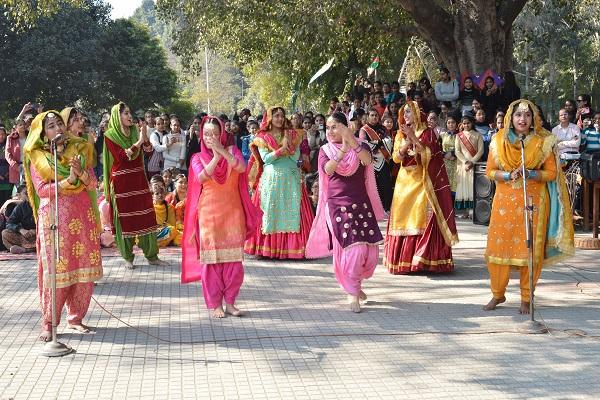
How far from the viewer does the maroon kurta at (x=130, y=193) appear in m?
9.47

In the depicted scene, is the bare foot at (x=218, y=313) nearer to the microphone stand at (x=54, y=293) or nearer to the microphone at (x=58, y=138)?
the microphone stand at (x=54, y=293)

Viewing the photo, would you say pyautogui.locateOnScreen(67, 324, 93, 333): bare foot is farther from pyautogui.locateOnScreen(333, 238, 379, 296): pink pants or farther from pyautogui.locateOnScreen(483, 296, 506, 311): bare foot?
pyautogui.locateOnScreen(483, 296, 506, 311): bare foot

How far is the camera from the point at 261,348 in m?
6.28

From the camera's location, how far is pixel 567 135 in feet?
42.6

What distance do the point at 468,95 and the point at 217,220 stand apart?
9.39 meters

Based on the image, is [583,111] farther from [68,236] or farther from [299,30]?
[68,236]

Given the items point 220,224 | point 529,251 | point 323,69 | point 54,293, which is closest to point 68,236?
point 54,293

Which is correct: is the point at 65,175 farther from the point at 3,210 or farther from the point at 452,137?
the point at 452,137

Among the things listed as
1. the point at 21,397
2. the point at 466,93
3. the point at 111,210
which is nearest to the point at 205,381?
the point at 21,397

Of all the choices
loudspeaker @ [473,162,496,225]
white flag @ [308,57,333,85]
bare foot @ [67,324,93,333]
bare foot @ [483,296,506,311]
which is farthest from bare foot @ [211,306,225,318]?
white flag @ [308,57,333,85]

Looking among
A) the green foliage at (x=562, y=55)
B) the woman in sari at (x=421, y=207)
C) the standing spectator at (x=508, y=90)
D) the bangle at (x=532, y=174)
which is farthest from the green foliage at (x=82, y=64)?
the bangle at (x=532, y=174)

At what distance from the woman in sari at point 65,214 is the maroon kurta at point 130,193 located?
8.70 ft

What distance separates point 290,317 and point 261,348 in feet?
3.46

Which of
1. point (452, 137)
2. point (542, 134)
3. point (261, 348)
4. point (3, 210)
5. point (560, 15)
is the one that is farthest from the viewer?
point (560, 15)
